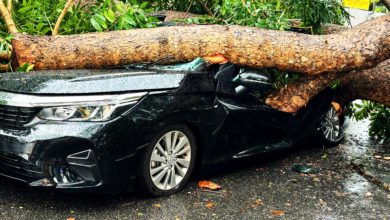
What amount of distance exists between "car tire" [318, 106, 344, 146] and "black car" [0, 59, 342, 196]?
169cm

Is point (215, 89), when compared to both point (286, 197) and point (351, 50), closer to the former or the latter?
point (286, 197)

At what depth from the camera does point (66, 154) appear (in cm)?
385

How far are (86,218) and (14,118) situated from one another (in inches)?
36.5

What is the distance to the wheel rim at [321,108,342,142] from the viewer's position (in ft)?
21.3

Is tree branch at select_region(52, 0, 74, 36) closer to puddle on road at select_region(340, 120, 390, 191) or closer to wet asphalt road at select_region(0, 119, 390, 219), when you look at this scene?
wet asphalt road at select_region(0, 119, 390, 219)

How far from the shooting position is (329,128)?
21.6ft

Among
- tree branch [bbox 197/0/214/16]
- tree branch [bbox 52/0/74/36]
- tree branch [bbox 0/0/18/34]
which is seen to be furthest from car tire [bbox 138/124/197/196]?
tree branch [bbox 197/0/214/16]

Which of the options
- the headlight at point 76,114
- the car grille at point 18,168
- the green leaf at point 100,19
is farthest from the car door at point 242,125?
the car grille at point 18,168

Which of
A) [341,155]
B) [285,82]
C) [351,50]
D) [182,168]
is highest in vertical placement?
[351,50]

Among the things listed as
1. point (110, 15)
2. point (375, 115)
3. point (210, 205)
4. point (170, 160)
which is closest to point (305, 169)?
point (210, 205)

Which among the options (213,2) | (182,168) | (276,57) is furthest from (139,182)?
(213,2)

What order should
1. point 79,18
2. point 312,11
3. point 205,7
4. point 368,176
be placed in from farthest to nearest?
point 205,7 → point 312,11 → point 79,18 → point 368,176

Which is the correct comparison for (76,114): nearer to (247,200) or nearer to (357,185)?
(247,200)

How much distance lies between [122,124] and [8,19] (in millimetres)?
2511
